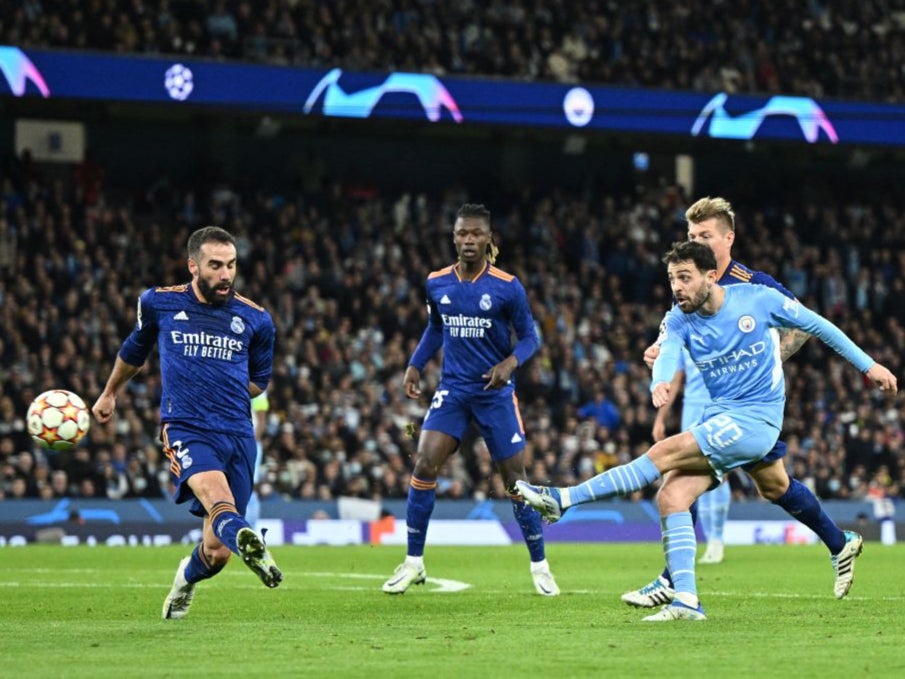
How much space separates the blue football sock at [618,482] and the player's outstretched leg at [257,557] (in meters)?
1.71

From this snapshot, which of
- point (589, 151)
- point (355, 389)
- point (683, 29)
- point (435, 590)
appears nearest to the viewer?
point (435, 590)

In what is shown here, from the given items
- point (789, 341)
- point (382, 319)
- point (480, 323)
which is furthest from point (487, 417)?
point (382, 319)

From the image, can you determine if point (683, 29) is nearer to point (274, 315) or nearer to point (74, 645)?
point (274, 315)

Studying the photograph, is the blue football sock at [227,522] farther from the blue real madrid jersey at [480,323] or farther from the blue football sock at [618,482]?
the blue real madrid jersey at [480,323]

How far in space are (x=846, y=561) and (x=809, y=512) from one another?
0.48 metres

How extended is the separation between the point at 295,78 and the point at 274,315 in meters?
3.91

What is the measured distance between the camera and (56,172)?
1206 inches

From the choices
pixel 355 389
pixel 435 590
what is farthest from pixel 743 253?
pixel 435 590

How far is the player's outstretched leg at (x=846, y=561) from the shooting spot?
10500 mm

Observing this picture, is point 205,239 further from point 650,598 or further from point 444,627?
point 650,598

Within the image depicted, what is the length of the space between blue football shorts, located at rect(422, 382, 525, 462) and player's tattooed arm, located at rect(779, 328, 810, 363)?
6.81 feet

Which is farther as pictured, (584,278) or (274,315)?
(584,278)

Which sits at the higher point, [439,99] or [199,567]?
[439,99]

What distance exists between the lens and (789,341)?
10.3 m
